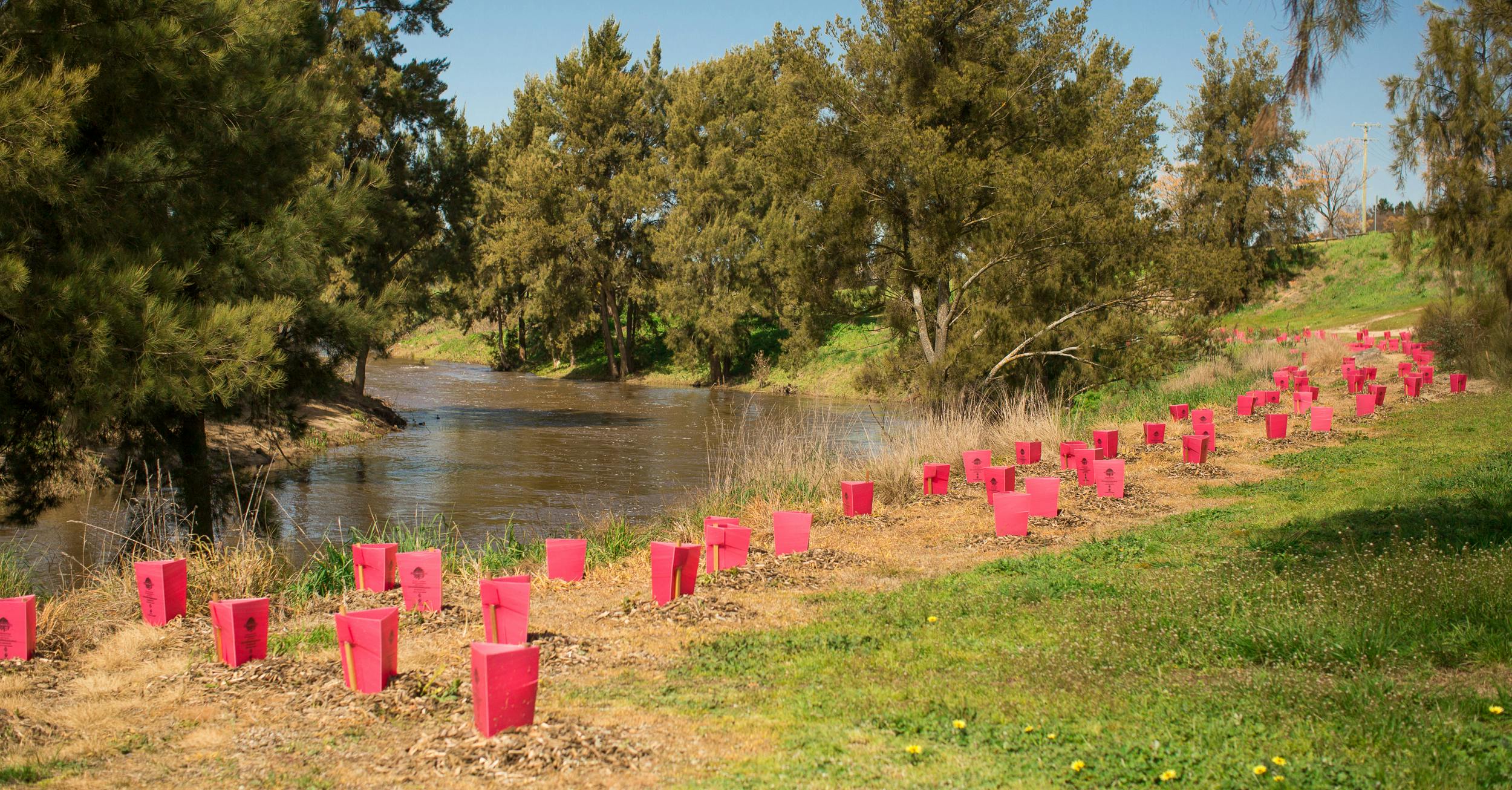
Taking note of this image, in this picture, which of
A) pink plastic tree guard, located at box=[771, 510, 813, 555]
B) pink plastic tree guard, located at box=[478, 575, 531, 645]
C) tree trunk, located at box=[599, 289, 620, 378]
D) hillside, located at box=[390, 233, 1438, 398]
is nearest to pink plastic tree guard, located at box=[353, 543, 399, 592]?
pink plastic tree guard, located at box=[478, 575, 531, 645]

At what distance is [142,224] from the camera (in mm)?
9797

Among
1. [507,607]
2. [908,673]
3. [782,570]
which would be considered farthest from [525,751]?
[782,570]

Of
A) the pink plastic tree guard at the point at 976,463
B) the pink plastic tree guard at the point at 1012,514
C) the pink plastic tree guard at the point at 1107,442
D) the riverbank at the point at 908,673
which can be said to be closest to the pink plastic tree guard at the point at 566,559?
the riverbank at the point at 908,673

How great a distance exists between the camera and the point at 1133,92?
20.9 meters

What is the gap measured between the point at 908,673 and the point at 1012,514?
4219mm

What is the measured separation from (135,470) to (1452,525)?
12298 millimetres

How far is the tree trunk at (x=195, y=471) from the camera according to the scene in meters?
11.9

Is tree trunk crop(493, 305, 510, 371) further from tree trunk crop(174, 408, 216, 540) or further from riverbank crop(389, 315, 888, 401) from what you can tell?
tree trunk crop(174, 408, 216, 540)

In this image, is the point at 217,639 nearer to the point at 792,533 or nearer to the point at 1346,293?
the point at 792,533

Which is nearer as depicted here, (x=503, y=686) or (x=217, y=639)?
(x=503, y=686)

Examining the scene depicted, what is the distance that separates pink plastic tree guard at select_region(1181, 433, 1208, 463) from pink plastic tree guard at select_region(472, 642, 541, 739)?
10.2 m

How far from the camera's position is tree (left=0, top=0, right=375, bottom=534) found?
8.36m

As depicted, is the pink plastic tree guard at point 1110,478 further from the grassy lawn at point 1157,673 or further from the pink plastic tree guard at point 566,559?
the pink plastic tree guard at point 566,559

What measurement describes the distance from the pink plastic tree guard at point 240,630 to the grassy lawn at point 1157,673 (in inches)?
81.2
